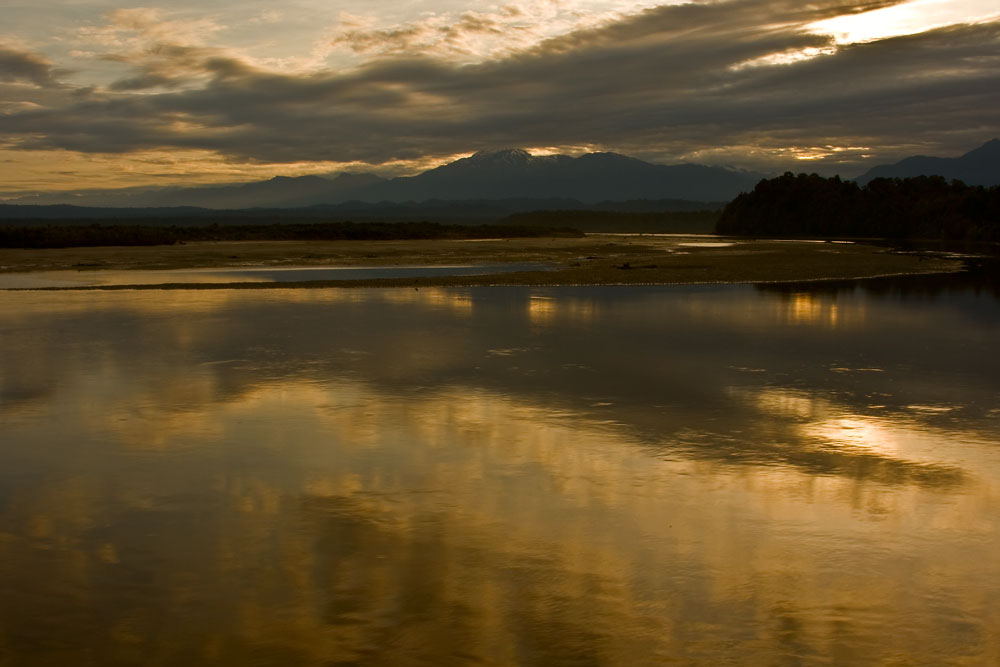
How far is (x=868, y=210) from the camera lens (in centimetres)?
14562

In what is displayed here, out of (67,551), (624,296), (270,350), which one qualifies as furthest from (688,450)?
(624,296)

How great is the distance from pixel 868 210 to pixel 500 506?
490 ft

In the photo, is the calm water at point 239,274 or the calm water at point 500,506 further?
the calm water at point 239,274

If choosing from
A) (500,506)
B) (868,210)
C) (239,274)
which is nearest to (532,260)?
(239,274)

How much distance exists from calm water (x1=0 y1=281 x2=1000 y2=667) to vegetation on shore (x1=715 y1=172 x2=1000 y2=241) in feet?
360

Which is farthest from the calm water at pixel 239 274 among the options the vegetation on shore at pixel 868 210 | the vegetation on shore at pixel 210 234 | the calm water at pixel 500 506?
the vegetation on shore at pixel 868 210

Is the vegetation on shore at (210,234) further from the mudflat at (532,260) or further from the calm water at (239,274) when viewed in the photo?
the calm water at (239,274)

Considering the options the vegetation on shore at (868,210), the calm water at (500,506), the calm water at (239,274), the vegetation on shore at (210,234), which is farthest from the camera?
the vegetation on shore at (868,210)

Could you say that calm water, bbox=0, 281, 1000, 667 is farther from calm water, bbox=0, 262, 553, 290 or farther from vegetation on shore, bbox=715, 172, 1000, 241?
vegetation on shore, bbox=715, 172, 1000, 241

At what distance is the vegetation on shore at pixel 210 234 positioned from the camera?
84188 millimetres

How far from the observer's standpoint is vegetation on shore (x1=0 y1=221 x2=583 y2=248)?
276 feet

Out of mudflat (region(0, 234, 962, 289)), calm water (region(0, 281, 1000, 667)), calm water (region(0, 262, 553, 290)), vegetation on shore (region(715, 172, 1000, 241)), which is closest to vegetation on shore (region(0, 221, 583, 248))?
mudflat (region(0, 234, 962, 289))

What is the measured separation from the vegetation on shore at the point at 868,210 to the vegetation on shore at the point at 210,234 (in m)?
40.8

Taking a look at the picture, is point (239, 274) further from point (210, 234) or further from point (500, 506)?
point (210, 234)
